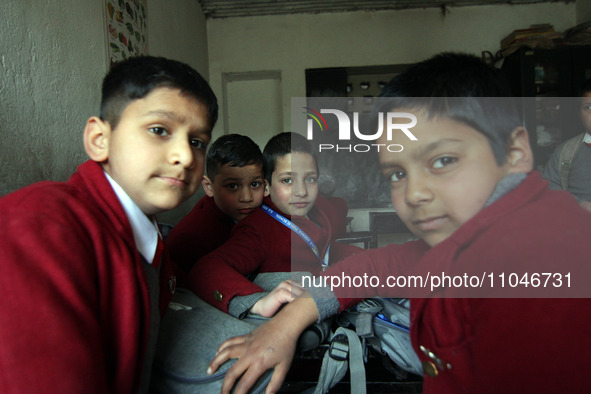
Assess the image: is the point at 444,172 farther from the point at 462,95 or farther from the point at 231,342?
the point at 231,342

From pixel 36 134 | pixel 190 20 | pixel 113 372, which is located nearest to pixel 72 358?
pixel 113 372

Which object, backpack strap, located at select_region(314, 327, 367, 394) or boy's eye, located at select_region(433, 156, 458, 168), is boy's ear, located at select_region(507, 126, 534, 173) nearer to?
boy's eye, located at select_region(433, 156, 458, 168)

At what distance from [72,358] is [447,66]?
1.72 ft

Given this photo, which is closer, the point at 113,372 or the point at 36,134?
the point at 113,372

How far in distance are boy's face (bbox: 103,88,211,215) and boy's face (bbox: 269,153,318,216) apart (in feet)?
1.02

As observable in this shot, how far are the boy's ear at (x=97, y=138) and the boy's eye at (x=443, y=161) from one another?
0.46 metres

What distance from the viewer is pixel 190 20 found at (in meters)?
2.85

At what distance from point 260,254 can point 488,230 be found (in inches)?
22.1

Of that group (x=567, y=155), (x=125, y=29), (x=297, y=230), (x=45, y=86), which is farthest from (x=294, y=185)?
(x=125, y=29)

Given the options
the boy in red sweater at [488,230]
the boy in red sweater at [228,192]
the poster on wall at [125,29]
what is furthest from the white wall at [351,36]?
the boy in red sweater at [488,230]

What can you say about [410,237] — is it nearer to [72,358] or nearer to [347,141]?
[347,141]

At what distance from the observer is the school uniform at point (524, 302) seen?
346mm

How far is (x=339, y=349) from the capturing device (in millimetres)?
564

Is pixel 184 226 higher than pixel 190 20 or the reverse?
the reverse
